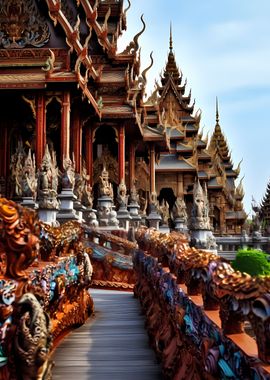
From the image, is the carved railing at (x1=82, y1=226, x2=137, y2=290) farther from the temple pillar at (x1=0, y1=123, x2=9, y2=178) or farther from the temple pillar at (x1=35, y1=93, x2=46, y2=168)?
the temple pillar at (x1=0, y1=123, x2=9, y2=178)

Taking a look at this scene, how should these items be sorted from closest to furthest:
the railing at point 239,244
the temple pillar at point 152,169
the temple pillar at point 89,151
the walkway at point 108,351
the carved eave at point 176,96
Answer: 1. the walkway at point 108,351
2. the temple pillar at point 89,151
3. the railing at point 239,244
4. the temple pillar at point 152,169
5. the carved eave at point 176,96

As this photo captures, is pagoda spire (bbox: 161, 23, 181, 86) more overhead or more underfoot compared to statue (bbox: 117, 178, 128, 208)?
more overhead

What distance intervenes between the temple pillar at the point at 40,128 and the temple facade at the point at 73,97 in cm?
3

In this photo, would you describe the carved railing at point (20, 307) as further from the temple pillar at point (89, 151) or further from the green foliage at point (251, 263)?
the temple pillar at point (89, 151)

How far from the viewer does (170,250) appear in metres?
4.30

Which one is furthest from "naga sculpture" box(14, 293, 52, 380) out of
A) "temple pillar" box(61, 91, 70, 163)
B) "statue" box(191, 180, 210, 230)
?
"statue" box(191, 180, 210, 230)

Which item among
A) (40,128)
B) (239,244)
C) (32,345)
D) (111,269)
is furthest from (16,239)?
(239,244)

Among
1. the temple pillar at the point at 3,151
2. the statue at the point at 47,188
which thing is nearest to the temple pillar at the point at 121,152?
the temple pillar at the point at 3,151

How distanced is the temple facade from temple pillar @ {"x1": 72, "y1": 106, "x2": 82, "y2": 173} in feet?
0.10

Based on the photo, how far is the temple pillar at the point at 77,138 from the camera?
1783 centimetres

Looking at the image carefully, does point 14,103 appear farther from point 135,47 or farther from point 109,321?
point 109,321

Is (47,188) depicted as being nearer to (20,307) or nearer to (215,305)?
(215,305)

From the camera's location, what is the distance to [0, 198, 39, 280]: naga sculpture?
2352mm

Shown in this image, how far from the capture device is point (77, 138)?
18.0 meters
